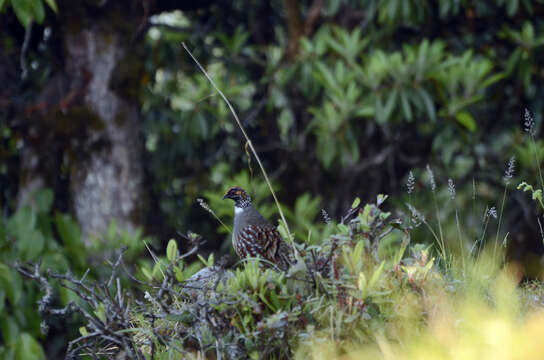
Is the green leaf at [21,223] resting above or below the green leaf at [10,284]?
above

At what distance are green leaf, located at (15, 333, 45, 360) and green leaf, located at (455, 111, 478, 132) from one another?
12.8 ft

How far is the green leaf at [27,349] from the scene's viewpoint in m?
4.64

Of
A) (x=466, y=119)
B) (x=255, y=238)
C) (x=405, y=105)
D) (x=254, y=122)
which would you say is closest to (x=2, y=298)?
(x=255, y=238)

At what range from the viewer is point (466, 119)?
5.99m

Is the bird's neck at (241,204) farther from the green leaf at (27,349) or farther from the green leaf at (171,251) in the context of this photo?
the green leaf at (27,349)

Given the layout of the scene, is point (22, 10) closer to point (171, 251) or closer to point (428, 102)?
point (171, 251)

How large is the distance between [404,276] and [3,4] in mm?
3749

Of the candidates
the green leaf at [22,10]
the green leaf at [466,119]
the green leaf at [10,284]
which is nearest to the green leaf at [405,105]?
the green leaf at [466,119]

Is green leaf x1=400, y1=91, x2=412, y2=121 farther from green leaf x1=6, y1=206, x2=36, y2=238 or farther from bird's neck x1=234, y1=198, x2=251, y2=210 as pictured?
green leaf x1=6, y1=206, x2=36, y2=238

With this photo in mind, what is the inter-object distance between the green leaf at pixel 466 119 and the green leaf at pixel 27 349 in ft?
12.8

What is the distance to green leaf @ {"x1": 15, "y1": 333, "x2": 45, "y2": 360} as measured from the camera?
464 cm

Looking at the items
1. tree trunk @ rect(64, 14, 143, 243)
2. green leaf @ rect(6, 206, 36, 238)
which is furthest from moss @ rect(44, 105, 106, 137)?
green leaf @ rect(6, 206, 36, 238)

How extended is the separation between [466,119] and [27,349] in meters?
4.00

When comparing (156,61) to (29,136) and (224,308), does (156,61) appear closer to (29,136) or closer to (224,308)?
(29,136)
